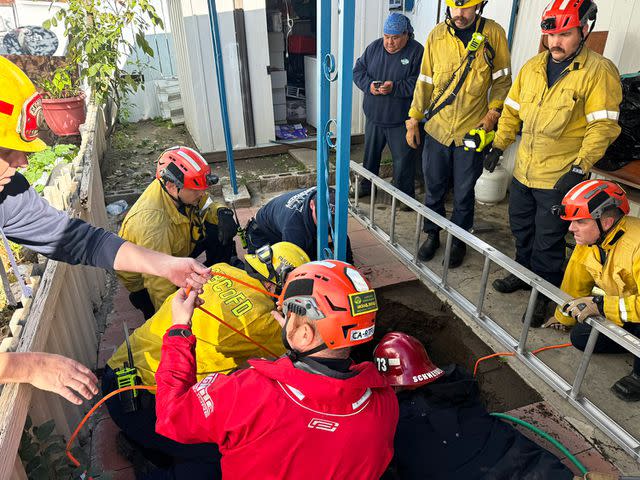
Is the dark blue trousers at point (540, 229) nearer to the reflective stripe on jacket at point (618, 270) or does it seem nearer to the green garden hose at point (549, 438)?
the reflective stripe on jacket at point (618, 270)

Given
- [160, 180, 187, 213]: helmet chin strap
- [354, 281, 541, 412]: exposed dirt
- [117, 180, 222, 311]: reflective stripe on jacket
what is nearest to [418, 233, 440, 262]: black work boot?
[354, 281, 541, 412]: exposed dirt

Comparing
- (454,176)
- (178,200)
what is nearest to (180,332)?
(178,200)

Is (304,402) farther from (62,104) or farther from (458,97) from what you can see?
(62,104)

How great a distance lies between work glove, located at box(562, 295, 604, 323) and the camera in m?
2.58

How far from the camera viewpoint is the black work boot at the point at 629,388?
9.62 feet

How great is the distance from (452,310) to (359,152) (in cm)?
426

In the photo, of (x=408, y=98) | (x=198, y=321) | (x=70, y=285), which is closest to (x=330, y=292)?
(x=198, y=321)

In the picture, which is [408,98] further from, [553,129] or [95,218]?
[95,218]

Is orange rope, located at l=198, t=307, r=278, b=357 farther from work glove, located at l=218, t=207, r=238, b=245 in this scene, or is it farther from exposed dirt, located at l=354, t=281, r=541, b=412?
work glove, located at l=218, t=207, r=238, b=245

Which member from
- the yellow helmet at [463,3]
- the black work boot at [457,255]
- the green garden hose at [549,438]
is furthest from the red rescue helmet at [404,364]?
the yellow helmet at [463,3]

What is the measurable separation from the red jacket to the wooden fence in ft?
1.64

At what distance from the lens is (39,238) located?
7.70 ft

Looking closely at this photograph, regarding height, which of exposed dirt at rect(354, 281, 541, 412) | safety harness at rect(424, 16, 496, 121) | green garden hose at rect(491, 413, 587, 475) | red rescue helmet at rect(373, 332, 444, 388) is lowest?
exposed dirt at rect(354, 281, 541, 412)

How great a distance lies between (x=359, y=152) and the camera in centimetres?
763
